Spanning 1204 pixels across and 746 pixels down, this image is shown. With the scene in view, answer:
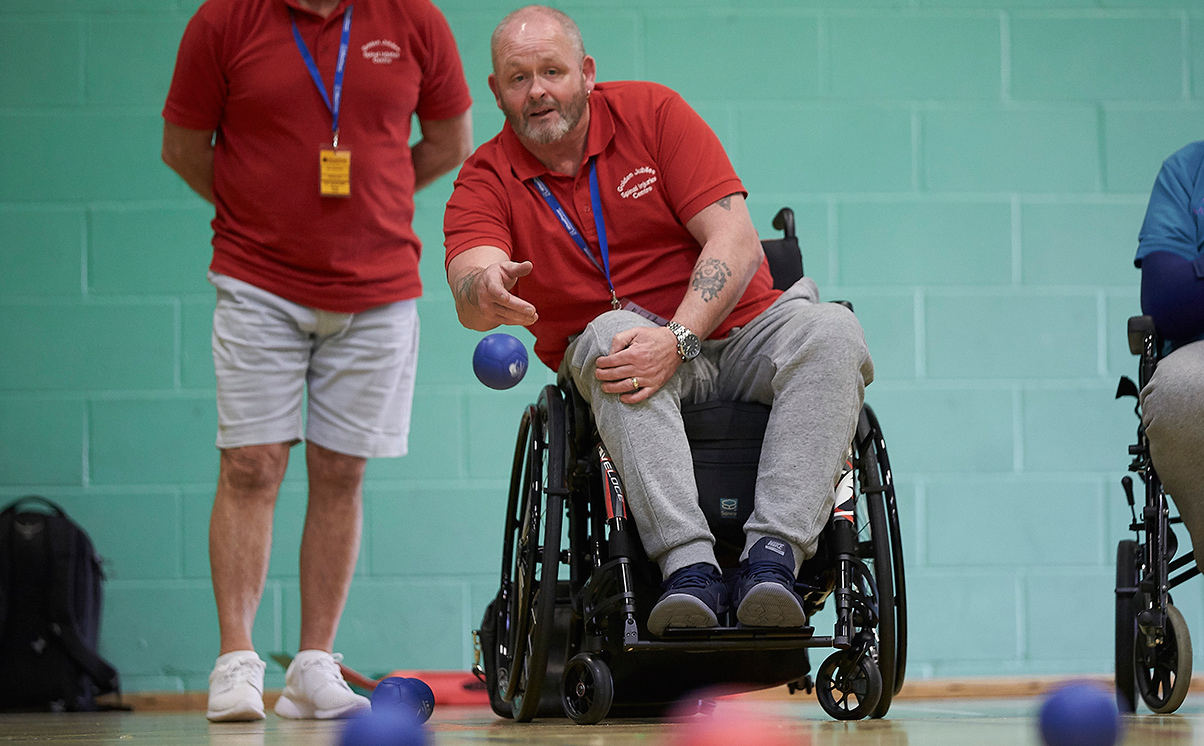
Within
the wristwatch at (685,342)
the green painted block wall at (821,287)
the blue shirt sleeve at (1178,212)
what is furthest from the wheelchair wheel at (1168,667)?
the green painted block wall at (821,287)

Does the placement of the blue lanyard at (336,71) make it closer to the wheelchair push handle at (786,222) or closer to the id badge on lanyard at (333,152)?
the id badge on lanyard at (333,152)

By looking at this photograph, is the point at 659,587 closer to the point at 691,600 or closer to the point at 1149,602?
the point at 691,600

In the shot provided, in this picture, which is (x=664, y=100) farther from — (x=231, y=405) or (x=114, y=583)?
(x=114, y=583)

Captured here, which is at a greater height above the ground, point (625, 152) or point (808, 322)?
point (625, 152)

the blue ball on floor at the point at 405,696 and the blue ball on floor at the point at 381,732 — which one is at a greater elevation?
the blue ball on floor at the point at 381,732

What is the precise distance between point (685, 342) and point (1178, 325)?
907 millimetres

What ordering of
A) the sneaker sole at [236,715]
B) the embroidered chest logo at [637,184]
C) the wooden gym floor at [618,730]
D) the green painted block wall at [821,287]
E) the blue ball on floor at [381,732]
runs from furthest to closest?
the green painted block wall at [821,287], the sneaker sole at [236,715], the embroidered chest logo at [637,184], the wooden gym floor at [618,730], the blue ball on floor at [381,732]

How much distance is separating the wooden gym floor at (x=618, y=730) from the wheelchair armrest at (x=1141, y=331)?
0.61 m

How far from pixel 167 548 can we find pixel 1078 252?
2.55m

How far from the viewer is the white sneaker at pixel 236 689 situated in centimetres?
216

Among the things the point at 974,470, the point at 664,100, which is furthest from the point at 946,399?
the point at 664,100

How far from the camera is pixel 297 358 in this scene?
2.38m

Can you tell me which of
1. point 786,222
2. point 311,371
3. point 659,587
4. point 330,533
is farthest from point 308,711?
point 786,222

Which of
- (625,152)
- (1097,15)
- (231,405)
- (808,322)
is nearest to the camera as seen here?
(808,322)
